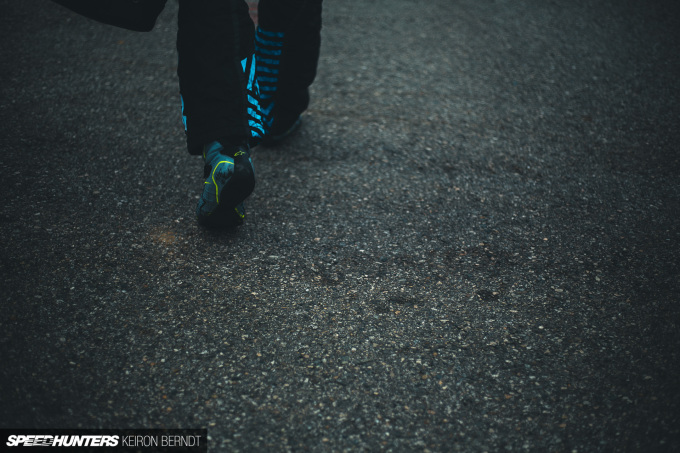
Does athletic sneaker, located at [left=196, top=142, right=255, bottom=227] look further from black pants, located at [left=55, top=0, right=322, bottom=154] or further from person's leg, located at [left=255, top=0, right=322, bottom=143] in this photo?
person's leg, located at [left=255, top=0, right=322, bottom=143]

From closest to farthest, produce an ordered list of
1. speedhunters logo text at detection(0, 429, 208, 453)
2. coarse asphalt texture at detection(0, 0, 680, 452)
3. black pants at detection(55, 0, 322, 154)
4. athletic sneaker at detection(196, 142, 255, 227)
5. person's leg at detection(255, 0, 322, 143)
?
speedhunters logo text at detection(0, 429, 208, 453), coarse asphalt texture at detection(0, 0, 680, 452), black pants at detection(55, 0, 322, 154), athletic sneaker at detection(196, 142, 255, 227), person's leg at detection(255, 0, 322, 143)

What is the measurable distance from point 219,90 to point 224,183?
34 centimetres

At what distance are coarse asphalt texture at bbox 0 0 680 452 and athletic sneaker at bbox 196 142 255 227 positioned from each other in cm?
11

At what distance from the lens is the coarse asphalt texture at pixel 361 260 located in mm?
1475

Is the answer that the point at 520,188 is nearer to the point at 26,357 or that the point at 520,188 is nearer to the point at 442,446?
the point at 442,446

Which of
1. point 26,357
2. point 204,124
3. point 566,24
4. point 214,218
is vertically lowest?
point 26,357

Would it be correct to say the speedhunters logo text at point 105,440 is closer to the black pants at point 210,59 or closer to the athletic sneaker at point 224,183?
the athletic sneaker at point 224,183

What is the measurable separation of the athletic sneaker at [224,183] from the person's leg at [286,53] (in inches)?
12.8

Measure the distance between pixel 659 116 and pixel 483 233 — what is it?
159 centimetres

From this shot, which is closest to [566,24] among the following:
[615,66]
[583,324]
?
[615,66]

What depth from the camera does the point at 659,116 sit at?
Result: 296 cm

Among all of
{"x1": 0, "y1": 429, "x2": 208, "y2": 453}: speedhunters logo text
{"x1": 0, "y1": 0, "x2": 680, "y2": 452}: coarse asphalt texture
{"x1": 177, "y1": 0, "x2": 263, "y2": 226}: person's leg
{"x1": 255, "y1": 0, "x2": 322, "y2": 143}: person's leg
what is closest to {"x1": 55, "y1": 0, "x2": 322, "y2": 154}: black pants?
{"x1": 177, "y1": 0, "x2": 263, "y2": 226}: person's leg

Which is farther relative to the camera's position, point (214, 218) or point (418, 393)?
point (214, 218)

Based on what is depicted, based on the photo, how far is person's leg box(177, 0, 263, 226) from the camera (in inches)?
73.2
